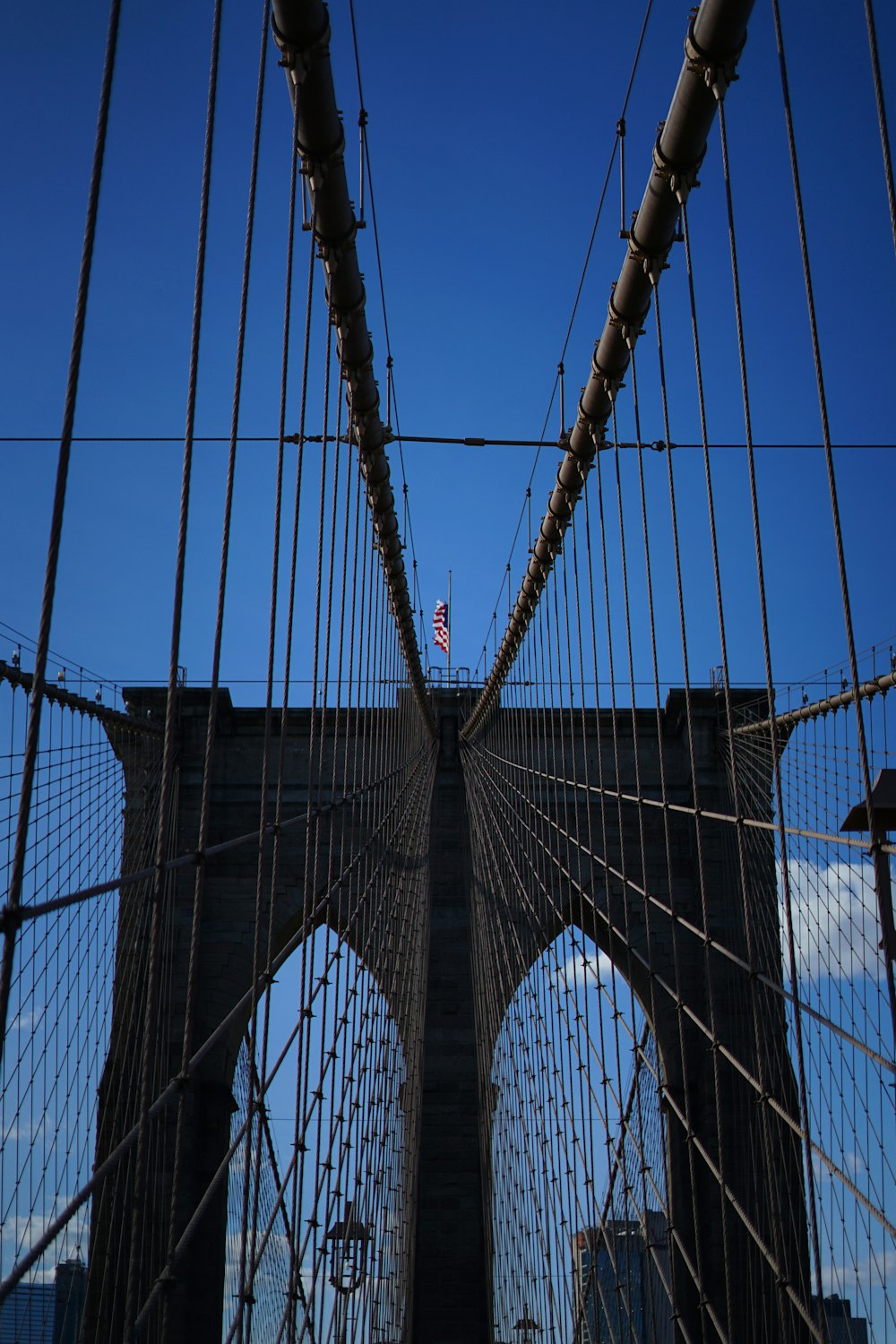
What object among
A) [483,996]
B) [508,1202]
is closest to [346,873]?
[508,1202]

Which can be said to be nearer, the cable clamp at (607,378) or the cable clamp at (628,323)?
the cable clamp at (628,323)

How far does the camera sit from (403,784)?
11250 mm

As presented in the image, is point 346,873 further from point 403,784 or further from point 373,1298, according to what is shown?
point 403,784

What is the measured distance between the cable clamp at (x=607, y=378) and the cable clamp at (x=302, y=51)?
2.50m

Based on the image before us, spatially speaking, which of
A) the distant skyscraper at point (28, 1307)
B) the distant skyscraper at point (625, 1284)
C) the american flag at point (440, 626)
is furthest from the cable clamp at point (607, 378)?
the american flag at point (440, 626)

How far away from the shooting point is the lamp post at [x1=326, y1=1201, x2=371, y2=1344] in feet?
17.0

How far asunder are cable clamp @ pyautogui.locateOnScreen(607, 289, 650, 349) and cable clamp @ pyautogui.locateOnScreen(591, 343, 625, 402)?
0.43 metres

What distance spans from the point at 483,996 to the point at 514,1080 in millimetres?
1485

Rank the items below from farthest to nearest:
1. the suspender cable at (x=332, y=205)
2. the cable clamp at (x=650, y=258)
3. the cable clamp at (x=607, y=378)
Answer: the cable clamp at (x=607, y=378) < the cable clamp at (x=650, y=258) < the suspender cable at (x=332, y=205)

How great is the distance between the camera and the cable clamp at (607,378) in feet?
19.1

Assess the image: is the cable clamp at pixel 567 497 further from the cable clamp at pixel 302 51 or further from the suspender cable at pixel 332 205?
the cable clamp at pixel 302 51

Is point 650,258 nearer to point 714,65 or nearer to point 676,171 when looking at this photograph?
point 676,171

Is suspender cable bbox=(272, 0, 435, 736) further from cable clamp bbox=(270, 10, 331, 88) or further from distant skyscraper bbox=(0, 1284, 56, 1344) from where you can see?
distant skyscraper bbox=(0, 1284, 56, 1344)

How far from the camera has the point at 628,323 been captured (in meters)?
5.20
